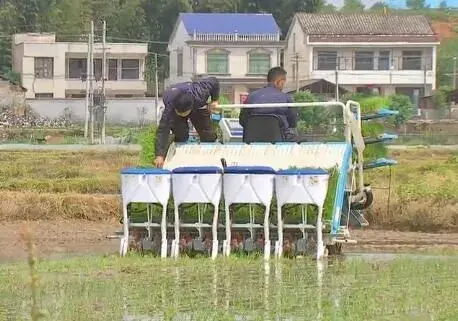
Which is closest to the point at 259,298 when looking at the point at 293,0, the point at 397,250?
the point at 397,250

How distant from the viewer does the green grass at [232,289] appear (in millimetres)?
7016

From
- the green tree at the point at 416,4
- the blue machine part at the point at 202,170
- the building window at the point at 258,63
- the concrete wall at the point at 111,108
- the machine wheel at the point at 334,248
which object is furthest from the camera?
the green tree at the point at 416,4

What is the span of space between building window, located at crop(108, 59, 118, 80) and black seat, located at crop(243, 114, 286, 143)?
64.8 m

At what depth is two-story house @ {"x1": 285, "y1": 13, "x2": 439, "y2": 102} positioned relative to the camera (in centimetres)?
7038

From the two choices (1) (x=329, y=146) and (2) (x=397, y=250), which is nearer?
(1) (x=329, y=146)

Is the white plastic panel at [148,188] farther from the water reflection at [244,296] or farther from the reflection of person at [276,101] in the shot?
the reflection of person at [276,101]

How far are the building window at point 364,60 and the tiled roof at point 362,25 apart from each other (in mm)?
1644

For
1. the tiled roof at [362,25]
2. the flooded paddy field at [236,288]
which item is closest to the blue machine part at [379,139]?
the flooded paddy field at [236,288]

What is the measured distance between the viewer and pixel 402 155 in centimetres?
3847

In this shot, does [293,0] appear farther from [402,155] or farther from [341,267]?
[341,267]

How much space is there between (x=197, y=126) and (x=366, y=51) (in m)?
60.4

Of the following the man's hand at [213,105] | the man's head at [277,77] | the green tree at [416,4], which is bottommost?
the man's hand at [213,105]

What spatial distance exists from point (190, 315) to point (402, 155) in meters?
32.3

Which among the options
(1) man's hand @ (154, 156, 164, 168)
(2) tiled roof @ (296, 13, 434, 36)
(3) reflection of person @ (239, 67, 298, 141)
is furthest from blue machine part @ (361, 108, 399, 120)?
(2) tiled roof @ (296, 13, 434, 36)
